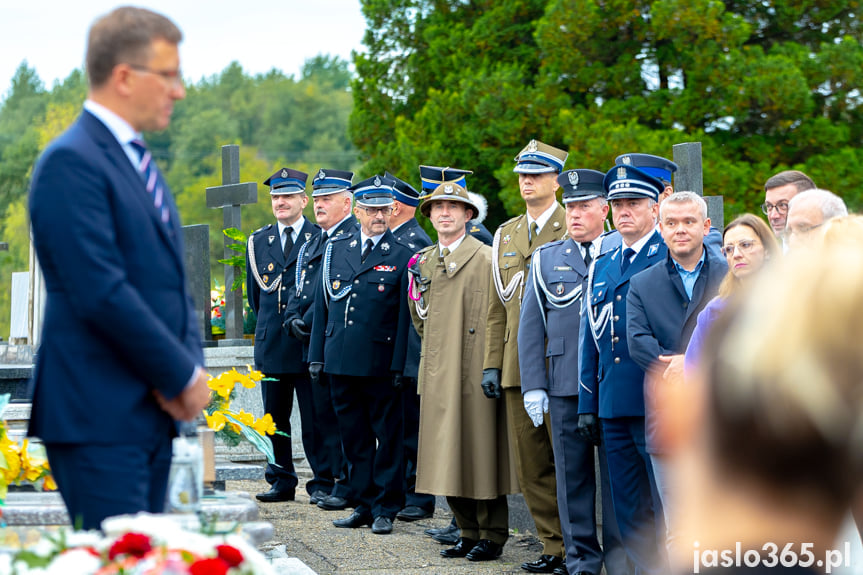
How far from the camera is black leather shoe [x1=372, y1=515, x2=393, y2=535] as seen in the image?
7.88m

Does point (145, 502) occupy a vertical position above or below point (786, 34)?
below

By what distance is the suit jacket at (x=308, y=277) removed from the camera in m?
9.24

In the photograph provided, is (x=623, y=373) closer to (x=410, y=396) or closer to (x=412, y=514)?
(x=412, y=514)

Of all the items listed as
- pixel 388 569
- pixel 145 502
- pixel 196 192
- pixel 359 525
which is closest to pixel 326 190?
pixel 359 525

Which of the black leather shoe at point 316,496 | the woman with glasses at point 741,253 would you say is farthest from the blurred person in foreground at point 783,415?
the black leather shoe at point 316,496

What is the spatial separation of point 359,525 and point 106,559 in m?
6.00

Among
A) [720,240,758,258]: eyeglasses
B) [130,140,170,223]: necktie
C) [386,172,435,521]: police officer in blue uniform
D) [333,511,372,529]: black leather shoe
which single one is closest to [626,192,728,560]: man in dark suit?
[720,240,758,258]: eyeglasses

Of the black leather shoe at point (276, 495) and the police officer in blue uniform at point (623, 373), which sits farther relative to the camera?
the black leather shoe at point (276, 495)

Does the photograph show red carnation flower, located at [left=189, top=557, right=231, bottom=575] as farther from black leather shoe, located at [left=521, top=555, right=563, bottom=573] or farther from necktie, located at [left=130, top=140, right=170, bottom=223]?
black leather shoe, located at [left=521, top=555, right=563, bottom=573]

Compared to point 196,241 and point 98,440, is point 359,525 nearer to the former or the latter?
point 196,241

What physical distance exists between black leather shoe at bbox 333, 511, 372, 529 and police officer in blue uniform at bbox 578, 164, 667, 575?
249 cm

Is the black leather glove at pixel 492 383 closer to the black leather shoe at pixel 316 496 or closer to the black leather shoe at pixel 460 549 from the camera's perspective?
the black leather shoe at pixel 460 549

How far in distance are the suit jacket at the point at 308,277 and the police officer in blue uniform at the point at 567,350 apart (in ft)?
9.21

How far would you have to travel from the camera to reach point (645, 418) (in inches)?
225
